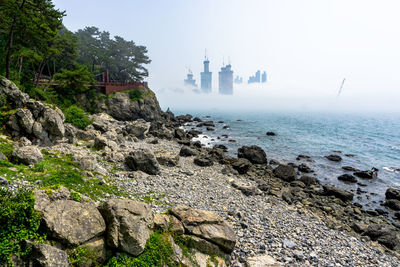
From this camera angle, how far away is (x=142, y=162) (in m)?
19.0

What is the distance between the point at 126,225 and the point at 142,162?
1131cm

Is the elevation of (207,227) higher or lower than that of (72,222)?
lower

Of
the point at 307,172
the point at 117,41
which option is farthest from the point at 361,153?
the point at 117,41

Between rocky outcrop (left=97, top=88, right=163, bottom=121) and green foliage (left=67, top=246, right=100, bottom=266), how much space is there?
54183mm

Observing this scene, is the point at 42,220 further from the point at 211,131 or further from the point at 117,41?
the point at 117,41

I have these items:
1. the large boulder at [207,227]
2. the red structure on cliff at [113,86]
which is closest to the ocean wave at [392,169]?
the large boulder at [207,227]

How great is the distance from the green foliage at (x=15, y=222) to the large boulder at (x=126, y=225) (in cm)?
229

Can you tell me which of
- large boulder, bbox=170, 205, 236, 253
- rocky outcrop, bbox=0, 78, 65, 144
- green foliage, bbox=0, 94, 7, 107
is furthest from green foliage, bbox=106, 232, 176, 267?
green foliage, bbox=0, 94, 7, 107

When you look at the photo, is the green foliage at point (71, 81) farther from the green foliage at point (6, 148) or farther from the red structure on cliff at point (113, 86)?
the green foliage at point (6, 148)

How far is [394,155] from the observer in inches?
1806

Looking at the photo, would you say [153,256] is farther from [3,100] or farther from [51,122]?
[3,100]

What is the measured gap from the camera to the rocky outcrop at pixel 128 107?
57053 mm

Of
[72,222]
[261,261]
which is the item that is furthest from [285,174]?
[72,222]

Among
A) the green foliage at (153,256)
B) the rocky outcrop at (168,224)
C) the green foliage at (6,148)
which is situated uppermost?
the green foliage at (6,148)
